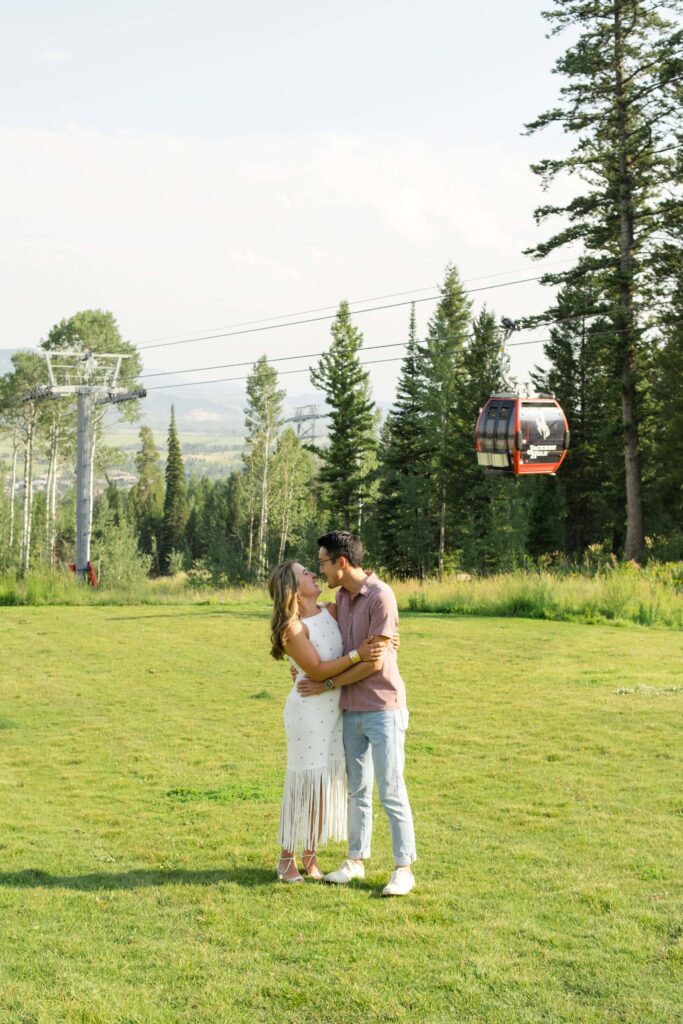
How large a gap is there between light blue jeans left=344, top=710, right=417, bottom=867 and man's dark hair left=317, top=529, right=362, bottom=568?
2.98 feet

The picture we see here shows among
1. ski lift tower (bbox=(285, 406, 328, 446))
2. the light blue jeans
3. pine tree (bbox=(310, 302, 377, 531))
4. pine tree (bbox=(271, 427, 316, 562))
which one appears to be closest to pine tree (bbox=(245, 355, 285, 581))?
pine tree (bbox=(271, 427, 316, 562))

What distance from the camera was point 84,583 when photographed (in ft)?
82.6

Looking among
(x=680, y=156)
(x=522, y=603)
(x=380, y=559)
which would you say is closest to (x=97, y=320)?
(x=380, y=559)

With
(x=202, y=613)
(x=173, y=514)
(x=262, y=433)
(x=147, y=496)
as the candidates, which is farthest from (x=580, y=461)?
(x=147, y=496)

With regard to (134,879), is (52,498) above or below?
above

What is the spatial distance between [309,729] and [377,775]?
1.60 ft

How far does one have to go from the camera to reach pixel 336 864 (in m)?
6.64

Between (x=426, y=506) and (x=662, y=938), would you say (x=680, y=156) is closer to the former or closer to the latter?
(x=426, y=506)

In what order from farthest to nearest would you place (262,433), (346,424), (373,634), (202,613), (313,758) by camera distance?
(262,433)
(346,424)
(202,613)
(313,758)
(373,634)

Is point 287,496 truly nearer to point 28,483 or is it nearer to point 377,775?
point 28,483

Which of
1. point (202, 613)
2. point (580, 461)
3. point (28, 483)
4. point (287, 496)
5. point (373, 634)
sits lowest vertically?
point (202, 613)

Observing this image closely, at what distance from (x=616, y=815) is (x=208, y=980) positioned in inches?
146

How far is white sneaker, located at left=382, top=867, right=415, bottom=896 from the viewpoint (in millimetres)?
5816

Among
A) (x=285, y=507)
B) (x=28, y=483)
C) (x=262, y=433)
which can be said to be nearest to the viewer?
(x=28, y=483)
